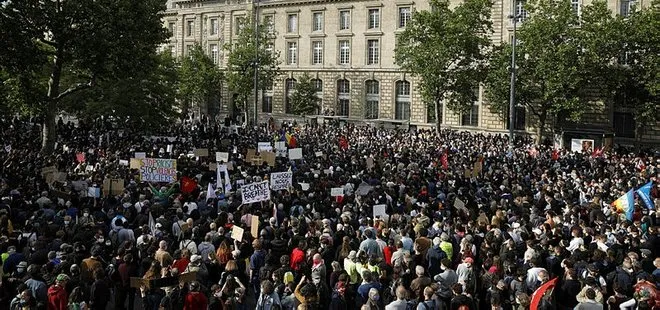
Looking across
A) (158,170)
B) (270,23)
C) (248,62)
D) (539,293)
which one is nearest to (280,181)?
(158,170)

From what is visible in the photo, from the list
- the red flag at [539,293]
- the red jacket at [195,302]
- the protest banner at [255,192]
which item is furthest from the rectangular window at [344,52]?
the red jacket at [195,302]

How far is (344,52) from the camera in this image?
62531 millimetres

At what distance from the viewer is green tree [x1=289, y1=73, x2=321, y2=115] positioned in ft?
204

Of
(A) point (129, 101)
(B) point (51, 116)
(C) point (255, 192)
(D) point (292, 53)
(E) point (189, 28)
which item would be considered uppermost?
(E) point (189, 28)

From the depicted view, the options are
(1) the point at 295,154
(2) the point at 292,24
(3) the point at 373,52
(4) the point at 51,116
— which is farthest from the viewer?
(2) the point at 292,24

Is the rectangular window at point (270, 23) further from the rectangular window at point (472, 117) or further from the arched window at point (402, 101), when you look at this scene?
the rectangular window at point (472, 117)

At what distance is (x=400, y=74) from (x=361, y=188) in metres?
38.8

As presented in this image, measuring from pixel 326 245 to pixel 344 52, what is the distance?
2006 inches

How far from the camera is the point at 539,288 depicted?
10.2 meters

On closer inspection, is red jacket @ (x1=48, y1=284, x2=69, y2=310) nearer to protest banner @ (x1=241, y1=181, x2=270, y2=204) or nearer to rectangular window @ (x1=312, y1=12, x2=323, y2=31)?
protest banner @ (x1=241, y1=181, x2=270, y2=204)

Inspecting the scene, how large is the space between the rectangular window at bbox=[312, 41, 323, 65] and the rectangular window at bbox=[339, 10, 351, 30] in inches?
114

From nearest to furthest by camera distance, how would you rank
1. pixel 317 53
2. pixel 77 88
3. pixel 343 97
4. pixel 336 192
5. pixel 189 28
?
1. pixel 336 192
2. pixel 77 88
3. pixel 343 97
4. pixel 317 53
5. pixel 189 28

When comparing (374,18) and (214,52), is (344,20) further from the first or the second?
(214,52)

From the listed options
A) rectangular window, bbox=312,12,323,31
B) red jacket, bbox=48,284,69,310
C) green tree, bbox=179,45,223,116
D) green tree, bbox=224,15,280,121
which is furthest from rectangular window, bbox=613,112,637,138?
red jacket, bbox=48,284,69,310
